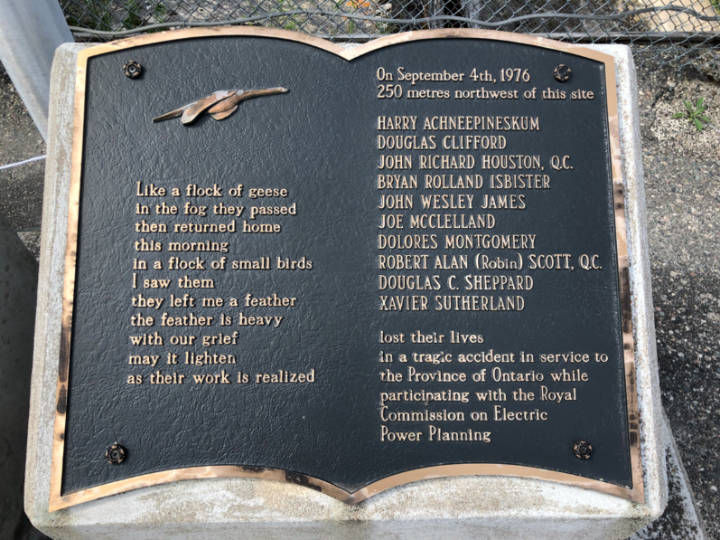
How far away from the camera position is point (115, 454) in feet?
7.22

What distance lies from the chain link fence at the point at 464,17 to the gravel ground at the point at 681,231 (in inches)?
9.9

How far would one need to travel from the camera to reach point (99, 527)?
2172 mm

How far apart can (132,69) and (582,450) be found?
2.65 meters

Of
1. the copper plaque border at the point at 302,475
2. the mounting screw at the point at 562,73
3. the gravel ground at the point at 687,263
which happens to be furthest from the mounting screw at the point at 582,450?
the mounting screw at the point at 562,73

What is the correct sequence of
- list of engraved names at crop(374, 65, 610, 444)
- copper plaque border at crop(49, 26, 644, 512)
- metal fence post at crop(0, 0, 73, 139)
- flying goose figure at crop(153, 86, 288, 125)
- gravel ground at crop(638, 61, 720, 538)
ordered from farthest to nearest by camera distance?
gravel ground at crop(638, 61, 720, 538), metal fence post at crop(0, 0, 73, 139), flying goose figure at crop(153, 86, 288, 125), list of engraved names at crop(374, 65, 610, 444), copper plaque border at crop(49, 26, 644, 512)

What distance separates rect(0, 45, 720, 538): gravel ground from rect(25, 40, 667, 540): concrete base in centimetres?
114

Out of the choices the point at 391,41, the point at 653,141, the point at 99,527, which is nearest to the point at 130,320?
the point at 99,527

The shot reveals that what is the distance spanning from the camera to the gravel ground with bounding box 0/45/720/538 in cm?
317

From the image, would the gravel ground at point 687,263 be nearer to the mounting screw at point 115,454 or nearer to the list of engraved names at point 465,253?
the list of engraved names at point 465,253

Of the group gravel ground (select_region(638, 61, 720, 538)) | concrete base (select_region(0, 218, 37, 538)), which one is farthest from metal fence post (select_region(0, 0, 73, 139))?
gravel ground (select_region(638, 61, 720, 538))

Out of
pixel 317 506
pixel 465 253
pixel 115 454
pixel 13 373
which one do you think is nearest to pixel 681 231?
pixel 465 253

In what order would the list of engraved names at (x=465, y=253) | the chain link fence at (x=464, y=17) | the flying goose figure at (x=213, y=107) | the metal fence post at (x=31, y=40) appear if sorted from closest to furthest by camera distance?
the list of engraved names at (x=465, y=253) → the flying goose figure at (x=213, y=107) → the metal fence post at (x=31, y=40) → the chain link fence at (x=464, y=17)

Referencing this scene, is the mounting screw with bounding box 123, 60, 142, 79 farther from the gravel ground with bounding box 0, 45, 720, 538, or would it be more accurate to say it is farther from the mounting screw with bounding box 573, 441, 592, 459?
the mounting screw with bounding box 573, 441, 592, 459

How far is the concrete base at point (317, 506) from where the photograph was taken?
2.18 meters
